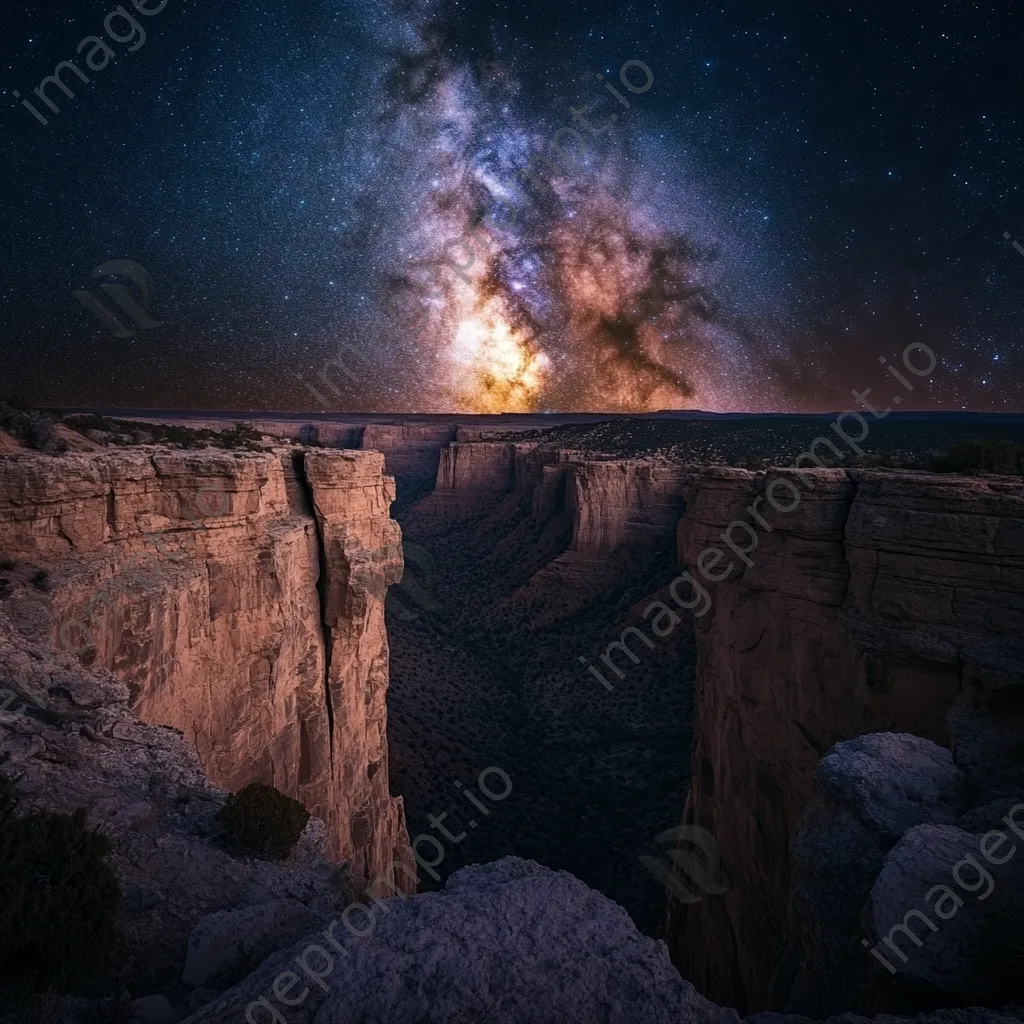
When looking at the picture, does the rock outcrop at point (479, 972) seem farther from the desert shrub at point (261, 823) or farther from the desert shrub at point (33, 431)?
the desert shrub at point (33, 431)

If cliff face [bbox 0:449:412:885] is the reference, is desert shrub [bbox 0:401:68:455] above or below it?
above

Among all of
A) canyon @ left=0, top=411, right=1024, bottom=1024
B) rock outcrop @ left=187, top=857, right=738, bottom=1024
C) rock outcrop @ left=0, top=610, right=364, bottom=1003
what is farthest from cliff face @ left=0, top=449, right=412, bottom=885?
rock outcrop @ left=187, top=857, right=738, bottom=1024

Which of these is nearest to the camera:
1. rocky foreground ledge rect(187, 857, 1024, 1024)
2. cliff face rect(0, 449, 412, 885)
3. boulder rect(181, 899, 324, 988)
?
rocky foreground ledge rect(187, 857, 1024, 1024)

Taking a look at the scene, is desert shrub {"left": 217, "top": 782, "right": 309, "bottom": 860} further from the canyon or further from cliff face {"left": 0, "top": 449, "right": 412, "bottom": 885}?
cliff face {"left": 0, "top": 449, "right": 412, "bottom": 885}

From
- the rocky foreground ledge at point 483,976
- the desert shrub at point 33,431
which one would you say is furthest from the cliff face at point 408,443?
the rocky foreground ledge at point 483,976

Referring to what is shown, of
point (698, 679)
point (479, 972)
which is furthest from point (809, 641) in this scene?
point (479, 972)
